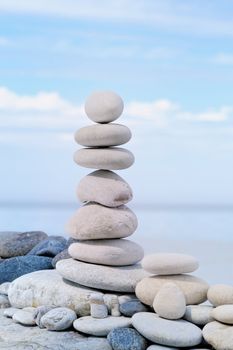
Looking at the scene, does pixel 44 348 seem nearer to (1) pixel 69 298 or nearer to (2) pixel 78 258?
(1) pixel 69 298

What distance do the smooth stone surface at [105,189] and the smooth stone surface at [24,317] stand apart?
1223 millimetres

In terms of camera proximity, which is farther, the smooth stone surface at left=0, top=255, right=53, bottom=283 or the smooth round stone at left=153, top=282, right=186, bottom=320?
the smooth stone surface at left=0, top=255, right=53, bottom=283

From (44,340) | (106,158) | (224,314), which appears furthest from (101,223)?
(224,314)

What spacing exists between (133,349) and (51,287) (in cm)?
127

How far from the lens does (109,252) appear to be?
564 centimetres

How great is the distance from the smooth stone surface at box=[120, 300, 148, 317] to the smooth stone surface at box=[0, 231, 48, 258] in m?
3.10

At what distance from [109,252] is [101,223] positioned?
286 millimetres

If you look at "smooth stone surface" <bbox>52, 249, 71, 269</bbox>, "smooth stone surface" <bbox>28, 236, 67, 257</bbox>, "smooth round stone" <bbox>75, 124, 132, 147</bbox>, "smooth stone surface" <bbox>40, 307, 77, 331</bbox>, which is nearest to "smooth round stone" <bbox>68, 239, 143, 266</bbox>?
"smooth stone surface" <bbox>40, 307, 77, 331</bbox>

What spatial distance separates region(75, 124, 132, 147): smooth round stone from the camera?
18.9ft

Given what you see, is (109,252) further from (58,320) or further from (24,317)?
(24,317)

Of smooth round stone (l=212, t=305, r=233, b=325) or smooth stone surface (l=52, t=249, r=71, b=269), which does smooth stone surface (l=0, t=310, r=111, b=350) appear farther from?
smooth stone surface (l=52, t=249, r=71, b=269)

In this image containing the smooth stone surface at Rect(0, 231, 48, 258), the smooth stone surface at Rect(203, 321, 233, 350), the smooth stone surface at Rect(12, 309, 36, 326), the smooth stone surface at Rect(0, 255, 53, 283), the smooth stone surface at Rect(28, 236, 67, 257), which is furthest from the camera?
the smooth stone surface at Rect(0, 231, 48, 258)

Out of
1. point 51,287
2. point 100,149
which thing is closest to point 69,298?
point 51,287

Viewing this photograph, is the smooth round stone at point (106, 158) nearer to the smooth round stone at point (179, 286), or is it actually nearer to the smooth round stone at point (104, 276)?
the smooth round stone at point (104, 276)
